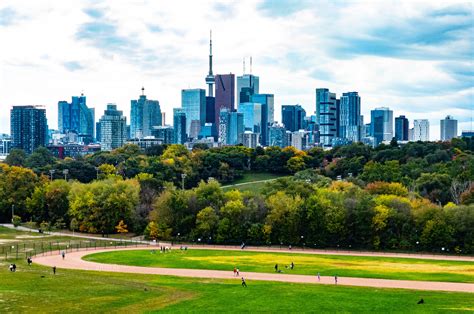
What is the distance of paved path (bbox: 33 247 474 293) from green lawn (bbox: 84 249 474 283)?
6.74 ft

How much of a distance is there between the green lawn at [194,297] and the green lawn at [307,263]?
26.8 ft

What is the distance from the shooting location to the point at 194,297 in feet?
174

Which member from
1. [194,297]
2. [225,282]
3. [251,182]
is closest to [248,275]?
[225,282]

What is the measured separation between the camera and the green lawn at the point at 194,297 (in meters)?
48.9

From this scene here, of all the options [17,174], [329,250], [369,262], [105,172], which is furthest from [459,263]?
[105,172]

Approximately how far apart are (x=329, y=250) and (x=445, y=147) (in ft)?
333

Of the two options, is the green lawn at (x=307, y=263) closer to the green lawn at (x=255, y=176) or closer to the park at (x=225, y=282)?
the park at (x=225, y=282)

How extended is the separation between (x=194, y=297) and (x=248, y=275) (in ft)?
41.3

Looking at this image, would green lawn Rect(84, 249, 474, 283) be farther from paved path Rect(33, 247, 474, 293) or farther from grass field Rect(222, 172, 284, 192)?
grass field Rect(222, 172, 284, 192)

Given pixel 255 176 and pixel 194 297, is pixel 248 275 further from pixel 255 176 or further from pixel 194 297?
pixel 255 176

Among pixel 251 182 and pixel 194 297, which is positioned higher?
pixel 251 182

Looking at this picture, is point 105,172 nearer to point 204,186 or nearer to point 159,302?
point 204,186

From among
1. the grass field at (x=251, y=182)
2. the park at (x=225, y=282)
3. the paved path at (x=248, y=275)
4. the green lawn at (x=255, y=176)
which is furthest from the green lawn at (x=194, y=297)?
the green lawn at (x=255, y=176)

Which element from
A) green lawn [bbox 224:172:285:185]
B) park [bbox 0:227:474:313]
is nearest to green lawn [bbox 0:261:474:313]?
park [bbox 0:227:474:313]
